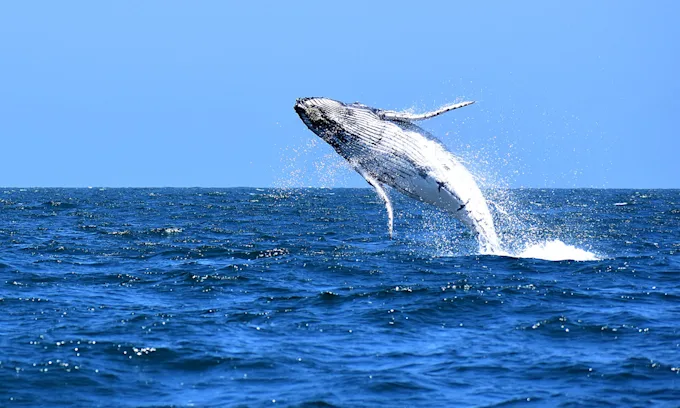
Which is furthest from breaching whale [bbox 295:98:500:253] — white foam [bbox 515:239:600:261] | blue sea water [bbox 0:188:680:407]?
white foam [bbox 515:239:600:261]

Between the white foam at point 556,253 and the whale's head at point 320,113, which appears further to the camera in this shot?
the white foam at point 556,253

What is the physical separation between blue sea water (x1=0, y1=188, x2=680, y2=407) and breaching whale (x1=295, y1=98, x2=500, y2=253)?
221 cm

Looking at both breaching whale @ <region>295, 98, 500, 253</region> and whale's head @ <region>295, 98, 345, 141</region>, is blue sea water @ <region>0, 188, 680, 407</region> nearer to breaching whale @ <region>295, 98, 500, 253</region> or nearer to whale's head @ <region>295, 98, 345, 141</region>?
breaching whale @ <region>295, 98, 500, 253</region>

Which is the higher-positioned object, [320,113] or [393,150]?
[320,113]

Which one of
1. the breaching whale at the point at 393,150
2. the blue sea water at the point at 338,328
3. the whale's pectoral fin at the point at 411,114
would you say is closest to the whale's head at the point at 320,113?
the breaching whale at the point at 393,150

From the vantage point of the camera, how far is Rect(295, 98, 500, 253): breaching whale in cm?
1381

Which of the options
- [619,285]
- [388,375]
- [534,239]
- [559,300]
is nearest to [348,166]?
[388,375]

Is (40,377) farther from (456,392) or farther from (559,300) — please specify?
(559,300)

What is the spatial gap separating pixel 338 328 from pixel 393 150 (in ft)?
9.92

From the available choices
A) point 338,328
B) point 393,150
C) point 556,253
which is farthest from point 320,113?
point 556,253

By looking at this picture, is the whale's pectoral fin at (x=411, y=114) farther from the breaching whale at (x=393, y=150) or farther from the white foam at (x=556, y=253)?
the white foam at (x=556, y=253)

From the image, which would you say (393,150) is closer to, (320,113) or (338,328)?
(320,113)

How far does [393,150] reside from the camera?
14.1 meters

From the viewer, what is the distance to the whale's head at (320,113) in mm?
13688
